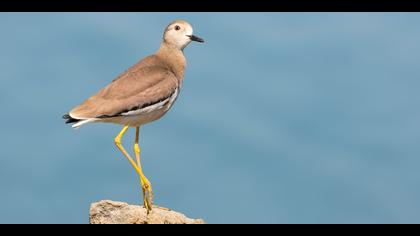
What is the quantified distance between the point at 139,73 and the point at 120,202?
8.12ft

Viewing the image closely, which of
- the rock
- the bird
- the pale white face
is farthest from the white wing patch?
the rock

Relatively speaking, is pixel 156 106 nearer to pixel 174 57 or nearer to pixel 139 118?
pixel 139 118

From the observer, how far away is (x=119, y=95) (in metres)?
12.9

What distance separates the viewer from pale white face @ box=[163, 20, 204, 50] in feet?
47.4

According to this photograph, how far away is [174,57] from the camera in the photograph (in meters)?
14.5

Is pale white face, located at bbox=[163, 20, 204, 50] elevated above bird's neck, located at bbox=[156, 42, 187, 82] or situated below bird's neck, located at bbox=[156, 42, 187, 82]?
above

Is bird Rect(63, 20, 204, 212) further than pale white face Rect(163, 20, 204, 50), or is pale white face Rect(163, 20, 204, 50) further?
pale white face Rect(163, 20, 204, 50)

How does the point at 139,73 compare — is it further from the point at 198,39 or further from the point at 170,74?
the point at 198,39

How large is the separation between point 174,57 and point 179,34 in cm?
48

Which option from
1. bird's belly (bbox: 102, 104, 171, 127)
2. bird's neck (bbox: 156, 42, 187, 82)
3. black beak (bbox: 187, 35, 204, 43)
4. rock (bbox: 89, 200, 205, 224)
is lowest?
rock (bbox: 89, 200, 205, 224)

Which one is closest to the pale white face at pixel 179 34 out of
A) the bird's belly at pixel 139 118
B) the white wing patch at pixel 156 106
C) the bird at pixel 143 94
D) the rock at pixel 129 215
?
the bird at pixel 143 94

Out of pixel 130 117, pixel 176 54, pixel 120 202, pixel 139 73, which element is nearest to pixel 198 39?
pixel 176 54

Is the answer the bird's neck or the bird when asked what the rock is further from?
the bird's neck

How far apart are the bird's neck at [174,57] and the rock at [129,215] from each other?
283 cm
